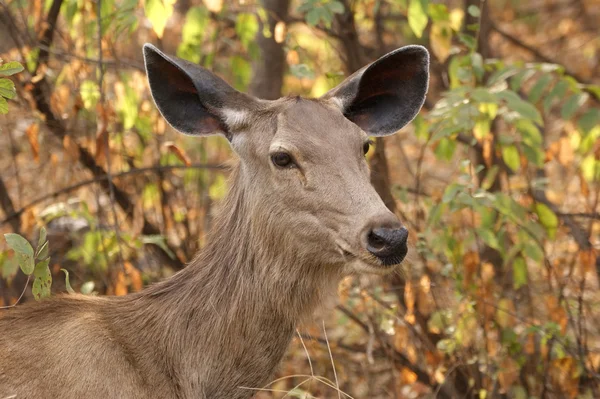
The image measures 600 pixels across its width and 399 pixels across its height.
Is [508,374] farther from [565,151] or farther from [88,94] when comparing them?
[88,94]

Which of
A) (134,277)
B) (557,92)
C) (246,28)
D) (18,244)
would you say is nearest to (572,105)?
(557,92)

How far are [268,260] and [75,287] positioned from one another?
4127mm

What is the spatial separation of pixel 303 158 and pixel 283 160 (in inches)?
4.8

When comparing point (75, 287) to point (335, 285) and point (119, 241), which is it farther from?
point (335, 285)

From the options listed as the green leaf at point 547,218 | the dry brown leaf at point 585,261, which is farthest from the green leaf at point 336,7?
the dry brown leaf at point 585,261

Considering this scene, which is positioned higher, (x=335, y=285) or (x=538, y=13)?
(x=538, y=13)

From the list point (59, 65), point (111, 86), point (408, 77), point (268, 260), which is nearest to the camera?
point (268, 260)

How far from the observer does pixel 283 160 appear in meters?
4.84

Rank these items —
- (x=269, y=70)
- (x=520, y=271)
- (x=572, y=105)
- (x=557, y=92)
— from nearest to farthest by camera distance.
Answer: (x=557, y=92), (x=572, y=105), (x=520, y=271), (x=269, y=70)

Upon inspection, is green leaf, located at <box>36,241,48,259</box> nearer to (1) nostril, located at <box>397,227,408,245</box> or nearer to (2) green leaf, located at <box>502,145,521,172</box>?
(1) nostril, located at <box>397,227,408,245</box>

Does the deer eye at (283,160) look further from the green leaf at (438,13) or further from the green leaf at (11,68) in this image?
the green leaf at (438,13)

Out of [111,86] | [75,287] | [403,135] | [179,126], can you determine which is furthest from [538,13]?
[179,126]

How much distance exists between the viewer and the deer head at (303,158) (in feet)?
14.8

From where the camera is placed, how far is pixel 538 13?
1480 centimetres
